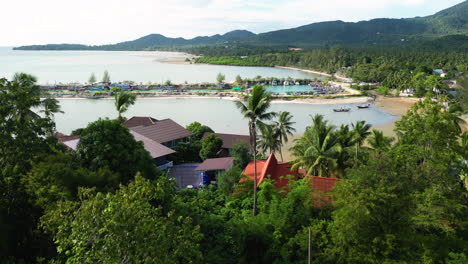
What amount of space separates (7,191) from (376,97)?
60.1 metres

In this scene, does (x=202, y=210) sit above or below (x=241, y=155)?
above

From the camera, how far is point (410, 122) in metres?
12.4

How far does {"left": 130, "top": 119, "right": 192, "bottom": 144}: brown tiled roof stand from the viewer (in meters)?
22.5

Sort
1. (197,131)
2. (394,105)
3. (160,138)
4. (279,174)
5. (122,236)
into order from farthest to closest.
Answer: (394,105) < (197,131) < (160,138) < (279,174) < (122,236)

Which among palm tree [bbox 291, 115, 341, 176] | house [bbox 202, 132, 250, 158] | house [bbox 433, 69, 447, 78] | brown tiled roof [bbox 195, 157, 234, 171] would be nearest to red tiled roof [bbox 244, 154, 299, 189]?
palm tree [bbox 291, 115, 341, 176]

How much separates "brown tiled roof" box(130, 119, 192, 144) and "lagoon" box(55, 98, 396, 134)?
1203cm

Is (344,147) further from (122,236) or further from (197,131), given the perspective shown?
(197,131)

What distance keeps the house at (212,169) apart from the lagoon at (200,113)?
16462 mm

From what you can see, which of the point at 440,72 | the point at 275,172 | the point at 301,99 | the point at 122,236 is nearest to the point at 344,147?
the point at 275,172

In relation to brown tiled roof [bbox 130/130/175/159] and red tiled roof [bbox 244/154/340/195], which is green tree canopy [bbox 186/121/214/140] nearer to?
brown tiled roof [bbox 130/130/175/159]

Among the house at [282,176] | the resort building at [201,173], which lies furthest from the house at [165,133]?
the house at [282,176]

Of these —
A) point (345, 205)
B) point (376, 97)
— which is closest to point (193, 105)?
point (376, 97)

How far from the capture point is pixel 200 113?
48.0 metres

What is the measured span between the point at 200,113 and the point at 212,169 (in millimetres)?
29829
